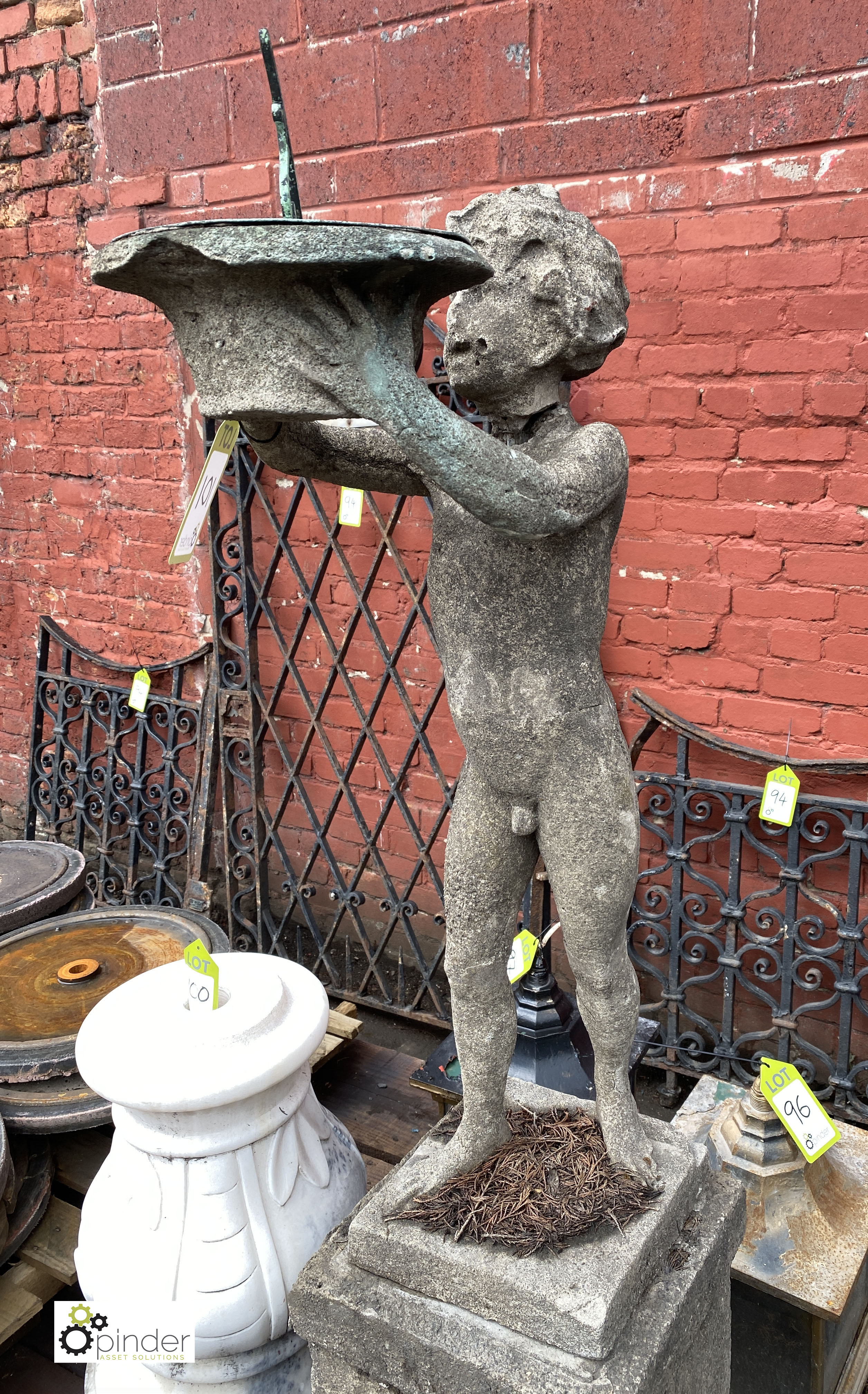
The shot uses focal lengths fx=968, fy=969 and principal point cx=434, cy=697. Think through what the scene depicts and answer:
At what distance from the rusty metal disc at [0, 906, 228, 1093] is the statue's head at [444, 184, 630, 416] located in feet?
6.10

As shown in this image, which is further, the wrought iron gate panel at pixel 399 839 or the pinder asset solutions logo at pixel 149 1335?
the wrought iron gate panel at pixel 399 839

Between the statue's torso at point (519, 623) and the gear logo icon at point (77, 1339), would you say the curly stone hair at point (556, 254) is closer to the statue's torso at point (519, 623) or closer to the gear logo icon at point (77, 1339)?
the statue's torso at point (519, 623)

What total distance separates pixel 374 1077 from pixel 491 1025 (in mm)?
1515

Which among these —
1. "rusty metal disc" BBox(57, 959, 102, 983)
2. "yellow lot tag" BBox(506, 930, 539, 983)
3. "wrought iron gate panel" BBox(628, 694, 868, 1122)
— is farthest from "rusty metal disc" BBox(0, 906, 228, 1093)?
"wrought iron gate panel" BBox(628, 694, 868, 1122)

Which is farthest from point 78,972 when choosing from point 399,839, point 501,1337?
point 501,1337

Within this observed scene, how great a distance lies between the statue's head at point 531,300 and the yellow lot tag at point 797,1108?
1.33 meters

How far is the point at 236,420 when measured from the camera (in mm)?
1179

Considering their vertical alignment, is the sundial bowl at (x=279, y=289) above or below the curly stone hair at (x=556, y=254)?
below

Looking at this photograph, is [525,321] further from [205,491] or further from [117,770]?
[117,770]

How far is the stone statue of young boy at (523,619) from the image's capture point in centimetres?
132

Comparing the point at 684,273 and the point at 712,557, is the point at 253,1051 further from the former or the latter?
the point at 684,273

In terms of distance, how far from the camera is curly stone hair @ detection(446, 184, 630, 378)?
1317mm

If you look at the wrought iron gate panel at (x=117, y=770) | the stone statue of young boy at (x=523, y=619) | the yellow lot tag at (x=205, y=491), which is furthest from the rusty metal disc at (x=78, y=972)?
the stone statue of young boy at (x=523, y=619)

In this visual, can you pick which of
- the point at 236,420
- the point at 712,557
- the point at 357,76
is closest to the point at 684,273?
the point at 712,557
